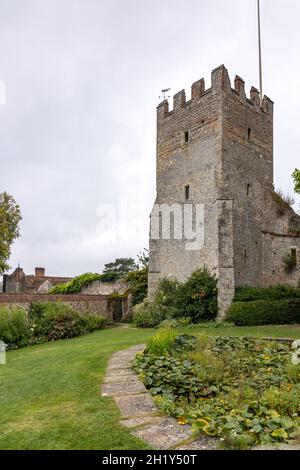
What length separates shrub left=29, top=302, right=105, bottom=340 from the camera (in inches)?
572

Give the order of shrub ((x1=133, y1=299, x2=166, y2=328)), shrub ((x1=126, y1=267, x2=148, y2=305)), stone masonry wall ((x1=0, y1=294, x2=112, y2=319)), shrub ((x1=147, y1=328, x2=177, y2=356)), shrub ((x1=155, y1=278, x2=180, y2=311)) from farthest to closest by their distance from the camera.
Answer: shrub ((x1=126, y1=267, x2=148, y2=305)) → shrub ((x1=155, y1=278, x2=180, y2=311)) → shrub ((x1=133, y1=299, x2=166, y2=328)) → stone masonry wall ((x1=0, y1=294, x2=112, y2=319)) → shrub ((x1=147, y1=328, x2=177, y2=356))

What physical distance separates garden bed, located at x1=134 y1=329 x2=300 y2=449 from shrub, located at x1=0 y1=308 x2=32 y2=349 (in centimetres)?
707

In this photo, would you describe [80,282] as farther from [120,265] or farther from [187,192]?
[120,265]

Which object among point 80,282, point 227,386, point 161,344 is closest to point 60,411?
point 227,386

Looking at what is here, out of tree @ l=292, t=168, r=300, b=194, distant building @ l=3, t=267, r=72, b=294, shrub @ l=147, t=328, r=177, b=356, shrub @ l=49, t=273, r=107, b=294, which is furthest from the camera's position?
distant building @ l=3, t=267, r=72, b=294

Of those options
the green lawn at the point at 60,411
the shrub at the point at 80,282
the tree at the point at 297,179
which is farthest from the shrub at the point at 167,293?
the green lawn at the point at 60,411

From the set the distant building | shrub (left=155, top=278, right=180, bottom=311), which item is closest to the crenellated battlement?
shrub (left=155, top=278, right=180, bottom=311)

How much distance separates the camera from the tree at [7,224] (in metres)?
23.4

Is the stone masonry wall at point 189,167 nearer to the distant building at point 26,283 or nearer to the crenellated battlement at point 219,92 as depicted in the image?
the crenellated battlement at point 219,92

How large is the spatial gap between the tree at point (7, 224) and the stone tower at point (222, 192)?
9124 mm

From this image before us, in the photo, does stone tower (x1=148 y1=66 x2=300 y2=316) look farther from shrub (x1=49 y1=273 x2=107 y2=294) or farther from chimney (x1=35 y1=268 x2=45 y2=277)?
chimney (x1=35 y1=268 x2=45 y2=277)

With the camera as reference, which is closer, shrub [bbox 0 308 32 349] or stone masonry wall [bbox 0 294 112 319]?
shrub [bbox 0 308 32 349]
